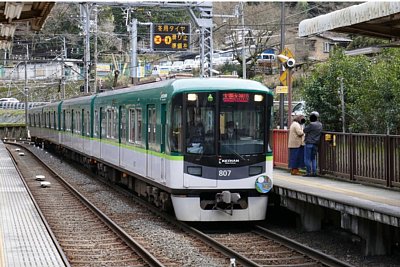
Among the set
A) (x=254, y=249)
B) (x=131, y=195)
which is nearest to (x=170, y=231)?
(x=254, y=249)

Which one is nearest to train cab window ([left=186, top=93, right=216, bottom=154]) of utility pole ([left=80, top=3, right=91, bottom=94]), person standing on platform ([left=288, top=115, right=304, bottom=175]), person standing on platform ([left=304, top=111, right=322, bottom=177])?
person standing on platform ([left=304, top=111, right=322, bottom=177])

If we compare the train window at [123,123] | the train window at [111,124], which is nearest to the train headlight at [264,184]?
the train window at [123,123]

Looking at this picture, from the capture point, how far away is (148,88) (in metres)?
14.8

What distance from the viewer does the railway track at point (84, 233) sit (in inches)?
415

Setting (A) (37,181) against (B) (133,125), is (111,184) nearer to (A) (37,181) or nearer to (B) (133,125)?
(A) (37,181)

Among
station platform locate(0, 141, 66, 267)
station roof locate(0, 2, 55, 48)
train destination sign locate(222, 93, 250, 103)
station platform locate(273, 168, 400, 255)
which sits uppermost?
station roof locate(0, 2, 55, 48)

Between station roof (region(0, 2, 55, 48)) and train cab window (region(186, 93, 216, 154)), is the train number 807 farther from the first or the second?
station roof (region(0, 2, 55, 48))

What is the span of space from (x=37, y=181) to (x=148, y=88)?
9.80m

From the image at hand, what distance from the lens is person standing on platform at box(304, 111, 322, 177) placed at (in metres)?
15.5

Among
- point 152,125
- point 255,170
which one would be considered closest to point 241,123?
point 255,170

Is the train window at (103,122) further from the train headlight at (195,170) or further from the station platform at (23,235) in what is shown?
the train headlight at (195,170)

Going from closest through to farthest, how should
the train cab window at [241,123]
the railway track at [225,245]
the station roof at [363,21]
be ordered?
the station roof at [363,21]
the railway track at [225,245]
the train cab window at [241,123]

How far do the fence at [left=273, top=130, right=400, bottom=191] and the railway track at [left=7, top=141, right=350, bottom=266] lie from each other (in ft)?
7.76

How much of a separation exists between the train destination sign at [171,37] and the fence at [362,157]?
13.9 metres
